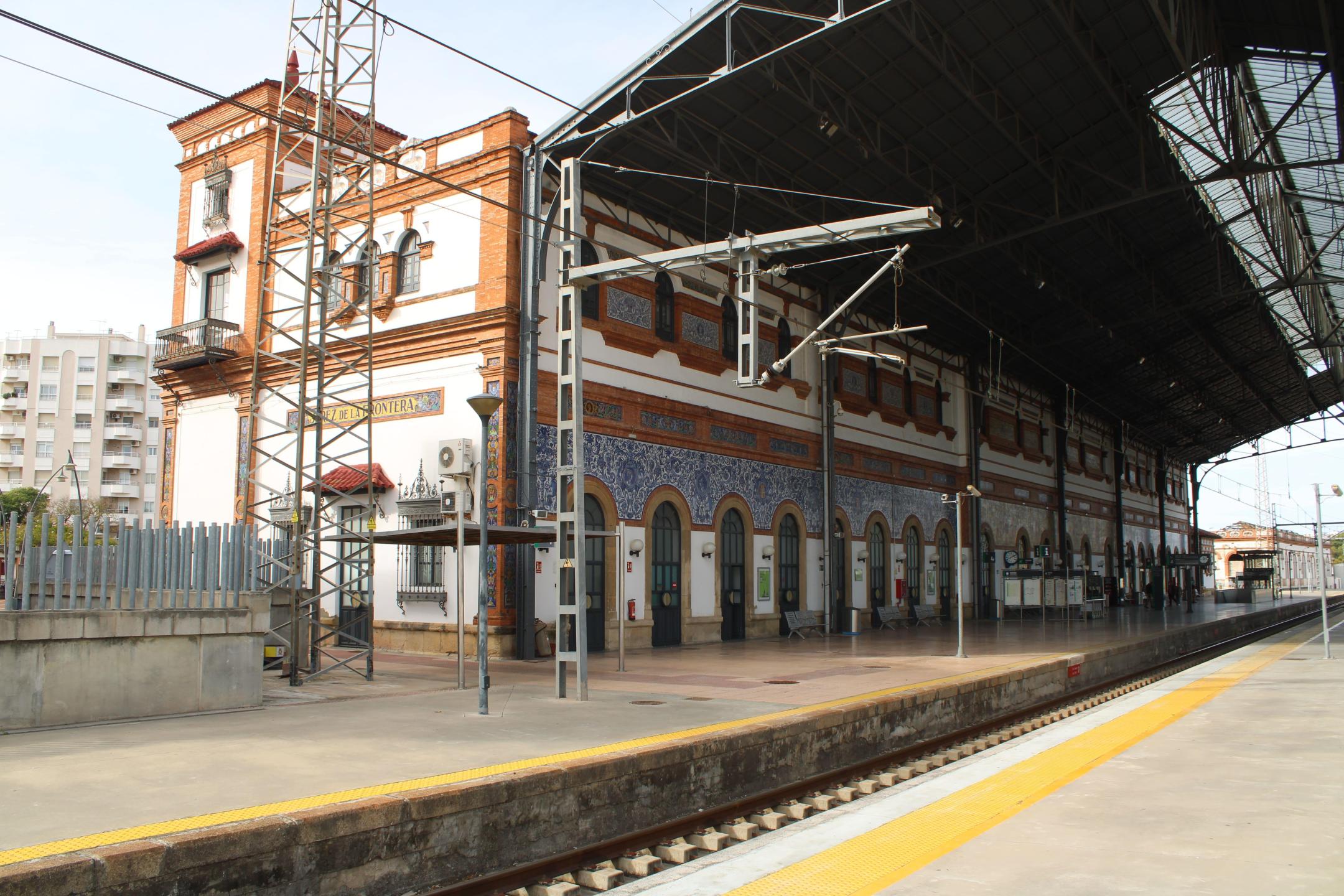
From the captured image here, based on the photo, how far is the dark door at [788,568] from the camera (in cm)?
2561

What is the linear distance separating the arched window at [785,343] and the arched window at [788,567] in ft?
12.0

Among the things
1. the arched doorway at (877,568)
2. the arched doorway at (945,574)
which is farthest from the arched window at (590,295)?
the arched doorway at (945,574)

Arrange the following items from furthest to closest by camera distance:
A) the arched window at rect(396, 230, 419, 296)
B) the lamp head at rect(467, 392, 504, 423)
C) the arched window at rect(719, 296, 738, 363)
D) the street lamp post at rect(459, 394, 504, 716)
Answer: the arched window at rect(719, 296, 738, 363), the arched window at rect(396, 230, 419, 296), the lamp head at rect(467, 392, 504, 423), the street lamp post at rect(459, 394, 504, 716)

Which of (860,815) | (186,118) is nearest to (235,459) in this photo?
(186,118)

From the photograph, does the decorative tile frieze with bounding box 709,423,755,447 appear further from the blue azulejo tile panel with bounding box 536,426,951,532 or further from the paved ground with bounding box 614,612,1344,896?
the paved ground with bounding box 614,612,1344,896

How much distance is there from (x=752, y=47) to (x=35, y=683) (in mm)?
13927

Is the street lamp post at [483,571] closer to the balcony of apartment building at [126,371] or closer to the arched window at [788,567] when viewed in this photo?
the arched window at [788,567]

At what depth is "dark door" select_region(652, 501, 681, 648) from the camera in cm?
2158

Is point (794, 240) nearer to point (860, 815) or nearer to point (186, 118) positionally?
point (860, 815)

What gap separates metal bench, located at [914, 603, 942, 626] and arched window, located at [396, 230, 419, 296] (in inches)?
718

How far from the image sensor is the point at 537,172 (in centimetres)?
1895

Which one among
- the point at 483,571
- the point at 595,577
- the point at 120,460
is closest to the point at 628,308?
the point at 595,577

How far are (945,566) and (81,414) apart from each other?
6683 cm

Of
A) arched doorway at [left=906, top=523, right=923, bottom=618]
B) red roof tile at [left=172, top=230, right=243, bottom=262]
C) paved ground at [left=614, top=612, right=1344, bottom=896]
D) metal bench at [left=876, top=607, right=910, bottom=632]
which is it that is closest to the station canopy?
arched doorway at [left=906, top=523, right=923, bottom=618]
